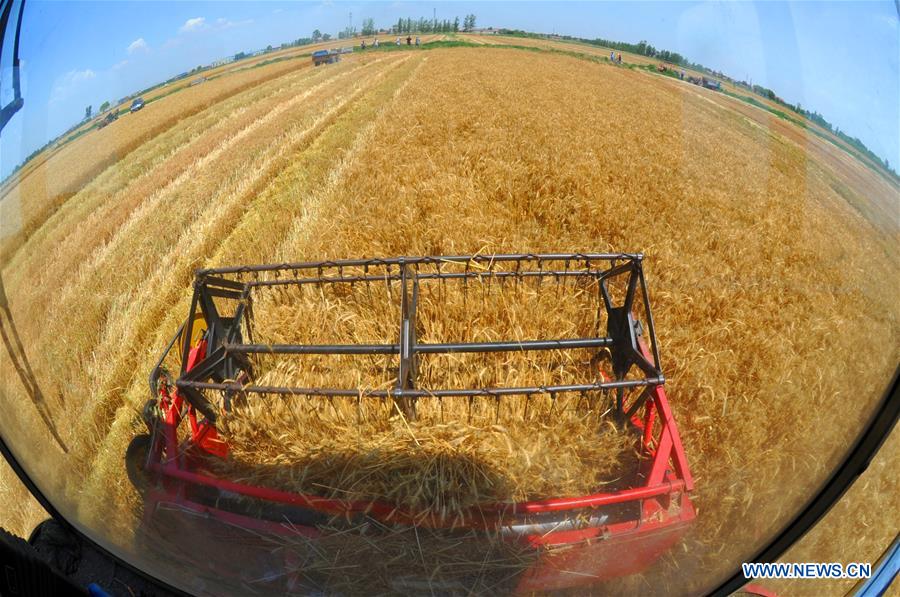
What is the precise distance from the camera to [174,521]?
146 cm

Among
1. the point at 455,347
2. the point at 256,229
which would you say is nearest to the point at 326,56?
the point at 256,229

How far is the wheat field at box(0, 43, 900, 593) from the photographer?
1.24m

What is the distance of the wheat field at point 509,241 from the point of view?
1.24 meters

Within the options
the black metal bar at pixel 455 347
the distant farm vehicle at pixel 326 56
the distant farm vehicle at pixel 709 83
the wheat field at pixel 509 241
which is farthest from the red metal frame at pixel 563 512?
the distant farm vehicle at pixel 326 56

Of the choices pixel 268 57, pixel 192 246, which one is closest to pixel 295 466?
pixel 268 57

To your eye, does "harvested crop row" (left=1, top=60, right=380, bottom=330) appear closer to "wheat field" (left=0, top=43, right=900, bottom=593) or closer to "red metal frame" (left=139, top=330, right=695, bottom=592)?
"wheat field" (left=0, top=43, right=900, bottom=593)

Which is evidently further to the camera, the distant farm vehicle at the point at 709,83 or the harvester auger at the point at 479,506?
the distant farm vehicle at the point at 709,83

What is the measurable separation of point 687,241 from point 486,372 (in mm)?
3134

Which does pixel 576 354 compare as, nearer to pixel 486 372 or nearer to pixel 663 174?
pixel 486 372

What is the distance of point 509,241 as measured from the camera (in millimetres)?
3936

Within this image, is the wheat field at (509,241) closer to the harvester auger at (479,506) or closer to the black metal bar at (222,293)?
the harvester auger at (479,506)

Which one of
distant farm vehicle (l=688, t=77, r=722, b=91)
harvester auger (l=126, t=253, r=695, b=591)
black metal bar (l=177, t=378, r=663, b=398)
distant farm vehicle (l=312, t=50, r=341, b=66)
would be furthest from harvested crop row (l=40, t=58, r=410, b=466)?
distant farm vehicle (l=688, t=77, r=722, b=91)

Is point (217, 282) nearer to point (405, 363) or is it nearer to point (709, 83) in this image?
point (405, 363)

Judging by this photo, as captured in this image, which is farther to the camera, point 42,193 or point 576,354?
point 576,354
